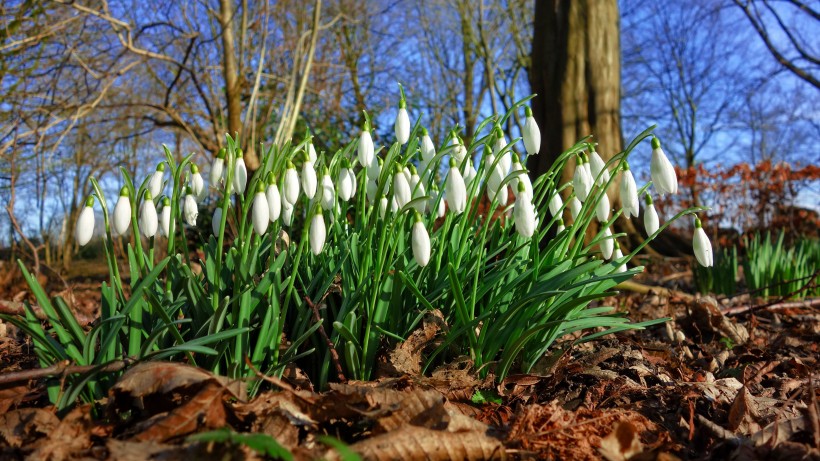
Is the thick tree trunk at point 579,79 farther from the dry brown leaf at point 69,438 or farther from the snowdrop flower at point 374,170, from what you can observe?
the dry brown leaf at point 69,438

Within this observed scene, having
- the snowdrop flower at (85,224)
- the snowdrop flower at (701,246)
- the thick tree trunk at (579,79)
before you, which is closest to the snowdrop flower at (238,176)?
the snowdrop flower at (85,224)

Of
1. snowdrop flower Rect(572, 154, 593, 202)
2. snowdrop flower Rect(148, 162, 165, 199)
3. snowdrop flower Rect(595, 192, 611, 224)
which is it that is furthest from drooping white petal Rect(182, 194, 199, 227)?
snowdrop flower Rect(595, 192, 611, 224)

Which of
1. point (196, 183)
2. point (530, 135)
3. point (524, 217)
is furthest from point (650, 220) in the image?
point (196, 183)

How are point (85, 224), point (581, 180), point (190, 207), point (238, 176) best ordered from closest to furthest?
point (85, 224)
point (238, 176)
point (581, 180)
point (190, 207)

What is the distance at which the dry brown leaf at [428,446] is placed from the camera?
120cm

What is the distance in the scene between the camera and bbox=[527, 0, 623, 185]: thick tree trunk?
5.69m

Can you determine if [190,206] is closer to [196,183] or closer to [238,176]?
[196,183]

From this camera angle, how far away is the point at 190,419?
1231mm

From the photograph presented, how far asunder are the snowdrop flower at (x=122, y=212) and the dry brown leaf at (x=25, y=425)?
0.49m

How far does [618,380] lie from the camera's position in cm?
194

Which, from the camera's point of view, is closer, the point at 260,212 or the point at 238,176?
the point at 260,212

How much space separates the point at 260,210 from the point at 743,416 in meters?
1.44

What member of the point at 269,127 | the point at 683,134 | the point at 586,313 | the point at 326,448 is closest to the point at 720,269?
the point at 586,313

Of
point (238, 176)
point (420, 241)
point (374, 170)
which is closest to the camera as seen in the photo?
point (420, 241)
